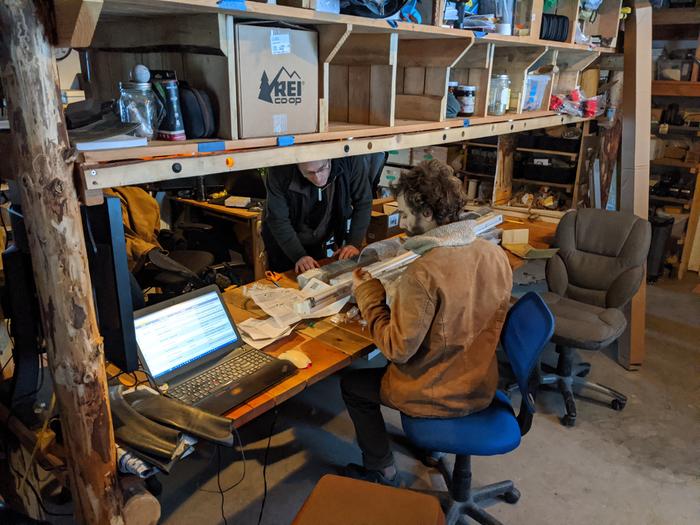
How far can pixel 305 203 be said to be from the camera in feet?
9.09

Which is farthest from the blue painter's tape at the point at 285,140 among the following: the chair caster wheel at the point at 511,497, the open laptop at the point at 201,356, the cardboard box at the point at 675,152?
the cardboard box at the point at 675,152

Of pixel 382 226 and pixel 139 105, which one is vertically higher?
pixel 139 105

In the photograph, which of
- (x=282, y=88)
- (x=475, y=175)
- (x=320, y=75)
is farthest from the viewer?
(x=475, y=175)

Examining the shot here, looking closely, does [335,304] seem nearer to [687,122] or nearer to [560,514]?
[560,514]

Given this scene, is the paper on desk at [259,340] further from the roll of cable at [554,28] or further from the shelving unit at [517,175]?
the shelving unit at [517,175]

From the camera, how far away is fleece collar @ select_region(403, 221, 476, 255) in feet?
5.72

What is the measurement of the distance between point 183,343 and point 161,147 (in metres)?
0.68

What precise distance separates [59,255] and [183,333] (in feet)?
2.21

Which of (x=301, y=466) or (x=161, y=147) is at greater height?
(x=161, y=147)

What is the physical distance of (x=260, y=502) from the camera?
2.22 metres

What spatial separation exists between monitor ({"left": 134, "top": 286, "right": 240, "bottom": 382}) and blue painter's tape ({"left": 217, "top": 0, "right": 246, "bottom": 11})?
2.98 feet

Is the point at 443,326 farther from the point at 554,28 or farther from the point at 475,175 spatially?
the point at 475,175

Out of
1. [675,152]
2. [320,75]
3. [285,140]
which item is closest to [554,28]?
[320,75]

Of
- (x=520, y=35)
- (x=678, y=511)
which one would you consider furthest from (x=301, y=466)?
(x=520, y=35)
